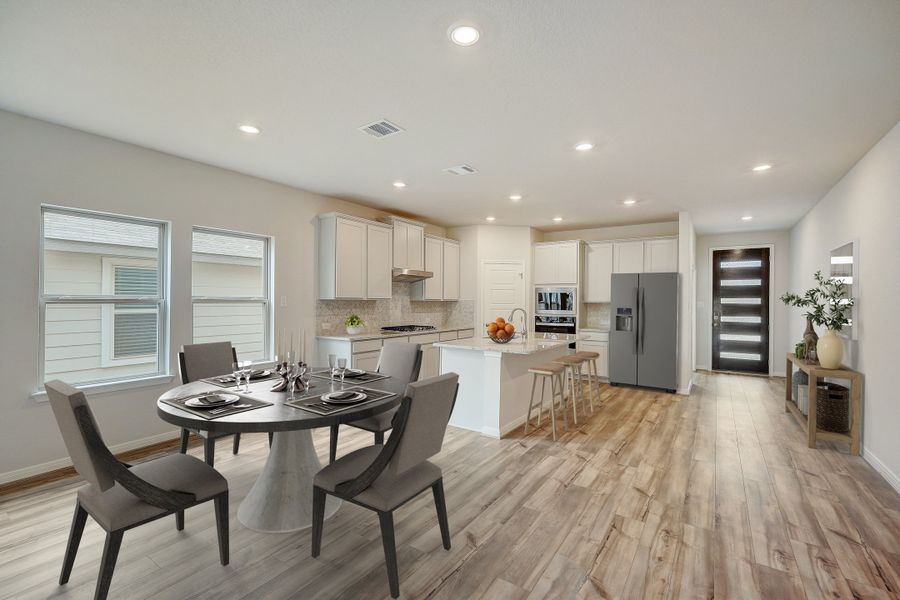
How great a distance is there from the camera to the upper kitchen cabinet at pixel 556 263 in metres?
6.90

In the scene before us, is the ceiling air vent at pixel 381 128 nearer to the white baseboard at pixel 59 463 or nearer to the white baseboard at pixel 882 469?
the white baseboard at pixel 59 463

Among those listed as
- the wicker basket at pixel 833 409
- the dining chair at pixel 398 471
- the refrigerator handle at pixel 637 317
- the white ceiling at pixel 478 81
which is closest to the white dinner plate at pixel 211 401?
the dining chair at pixel 398 471

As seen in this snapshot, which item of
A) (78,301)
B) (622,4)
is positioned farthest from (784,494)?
(78,301)

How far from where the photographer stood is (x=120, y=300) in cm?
351

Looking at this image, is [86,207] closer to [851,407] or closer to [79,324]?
[79,324]

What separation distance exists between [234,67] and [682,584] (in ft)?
11.3

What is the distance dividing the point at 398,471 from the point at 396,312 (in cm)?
451

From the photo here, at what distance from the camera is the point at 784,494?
2859 millimetres

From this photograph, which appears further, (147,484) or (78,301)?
(78,301)

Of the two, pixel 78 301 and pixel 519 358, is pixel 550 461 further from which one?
pixel 78 301

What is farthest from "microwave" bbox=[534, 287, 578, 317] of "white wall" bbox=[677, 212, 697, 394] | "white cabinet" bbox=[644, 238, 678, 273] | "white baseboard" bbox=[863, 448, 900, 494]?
"white baseboard" bbox=[863, 448, 900, 494]

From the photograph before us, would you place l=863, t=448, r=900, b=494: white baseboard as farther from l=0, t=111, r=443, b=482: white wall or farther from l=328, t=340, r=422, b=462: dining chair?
l=0, t=111, r=443, b=482: white wall

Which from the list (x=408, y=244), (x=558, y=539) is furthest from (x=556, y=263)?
(x=558, y=539)

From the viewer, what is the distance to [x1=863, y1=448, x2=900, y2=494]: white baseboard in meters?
2.89
